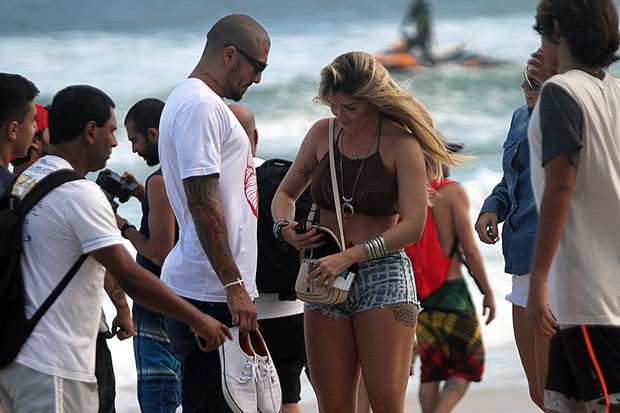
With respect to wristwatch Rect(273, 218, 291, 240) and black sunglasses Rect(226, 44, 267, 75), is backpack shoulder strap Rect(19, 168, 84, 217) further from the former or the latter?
wristwatch Rect(273, 218, 291, 240)

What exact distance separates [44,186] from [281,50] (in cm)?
1664

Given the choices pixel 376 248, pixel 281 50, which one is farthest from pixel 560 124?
pixel 281 50

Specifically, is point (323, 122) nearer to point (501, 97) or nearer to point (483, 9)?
point (501, 97)

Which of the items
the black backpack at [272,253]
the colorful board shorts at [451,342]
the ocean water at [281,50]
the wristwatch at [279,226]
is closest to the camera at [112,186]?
the black backpack at [272,253]

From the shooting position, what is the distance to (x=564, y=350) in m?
3.07

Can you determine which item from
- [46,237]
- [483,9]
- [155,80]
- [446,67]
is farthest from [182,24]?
[46,237]

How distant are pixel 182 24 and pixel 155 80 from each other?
214 centimetres

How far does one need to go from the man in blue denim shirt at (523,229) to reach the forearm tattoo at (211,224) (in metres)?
1.35

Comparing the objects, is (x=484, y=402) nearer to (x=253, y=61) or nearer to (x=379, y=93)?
(x=379, y=93)

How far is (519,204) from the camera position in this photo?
14.9 feet

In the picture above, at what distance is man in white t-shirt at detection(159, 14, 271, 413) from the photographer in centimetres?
366

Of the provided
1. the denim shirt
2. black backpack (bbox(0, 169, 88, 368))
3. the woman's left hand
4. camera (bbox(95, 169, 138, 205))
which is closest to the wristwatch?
the woman's left hand

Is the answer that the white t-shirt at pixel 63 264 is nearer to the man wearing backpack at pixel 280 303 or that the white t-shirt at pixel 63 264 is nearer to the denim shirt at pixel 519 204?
the man wearing backpack at pixel 280 303

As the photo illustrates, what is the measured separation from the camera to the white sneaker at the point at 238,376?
359 cm
